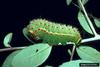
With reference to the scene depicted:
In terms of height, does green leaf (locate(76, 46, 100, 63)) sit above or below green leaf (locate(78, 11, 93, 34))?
below

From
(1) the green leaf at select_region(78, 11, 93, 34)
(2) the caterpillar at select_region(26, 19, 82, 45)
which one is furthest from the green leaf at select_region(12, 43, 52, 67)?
(1) the green leaf at select_region(78, 11, 93, 34)

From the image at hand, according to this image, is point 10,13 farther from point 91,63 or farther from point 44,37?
point 91,63

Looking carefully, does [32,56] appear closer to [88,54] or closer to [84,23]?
[88,54]

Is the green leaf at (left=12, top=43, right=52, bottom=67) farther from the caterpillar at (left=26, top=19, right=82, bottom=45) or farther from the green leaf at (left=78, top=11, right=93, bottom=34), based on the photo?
the green leaf at (left=78, top=11, right=93, bottom=34)

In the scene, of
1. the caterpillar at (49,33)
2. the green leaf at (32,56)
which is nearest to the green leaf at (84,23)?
the caterpillar at (49,33)

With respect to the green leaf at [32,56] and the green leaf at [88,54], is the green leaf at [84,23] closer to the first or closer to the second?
the green leaf at [88,54]

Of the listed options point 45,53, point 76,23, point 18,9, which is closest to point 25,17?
point 18,9

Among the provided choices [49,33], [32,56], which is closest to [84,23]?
[49,33]
